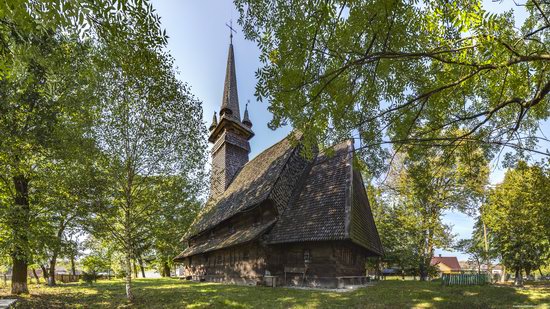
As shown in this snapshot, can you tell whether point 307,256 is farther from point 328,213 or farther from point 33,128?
point 33,128

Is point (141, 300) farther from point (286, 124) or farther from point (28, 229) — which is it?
point (286, 124)

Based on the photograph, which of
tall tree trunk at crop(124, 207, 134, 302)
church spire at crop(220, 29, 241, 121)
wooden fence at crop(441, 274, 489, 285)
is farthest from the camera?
church spire at crop(220, 29, 241, 121)

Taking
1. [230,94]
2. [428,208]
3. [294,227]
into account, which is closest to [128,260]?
[294,227]

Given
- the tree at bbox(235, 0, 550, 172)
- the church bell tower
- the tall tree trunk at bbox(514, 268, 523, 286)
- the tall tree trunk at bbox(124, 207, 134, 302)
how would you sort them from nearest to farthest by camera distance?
the tree at bbox(235, 0, 550, 172)
the tall tree trunk at bbox(124, 207, 134, 302)
the tall tree trunk at bbox(514, 268, 523, 286)
the church bell tower

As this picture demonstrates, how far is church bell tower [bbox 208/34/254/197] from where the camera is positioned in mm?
28625

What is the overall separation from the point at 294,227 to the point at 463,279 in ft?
33.1

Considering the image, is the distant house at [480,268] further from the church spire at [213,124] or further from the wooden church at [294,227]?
the church spire at [213,124]

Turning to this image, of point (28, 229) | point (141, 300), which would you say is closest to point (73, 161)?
point (28, 229)

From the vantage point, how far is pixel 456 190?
918 inches

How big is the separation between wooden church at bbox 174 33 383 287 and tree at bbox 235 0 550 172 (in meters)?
5.42

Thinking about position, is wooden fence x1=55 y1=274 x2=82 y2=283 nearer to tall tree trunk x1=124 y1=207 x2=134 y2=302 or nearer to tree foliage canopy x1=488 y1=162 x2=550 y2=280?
tall tree trunk x1=124 y1=207 x2=134 y2=302

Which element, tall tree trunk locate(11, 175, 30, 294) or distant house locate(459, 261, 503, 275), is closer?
tall tree trunk locate(11, 175, 30, 294)

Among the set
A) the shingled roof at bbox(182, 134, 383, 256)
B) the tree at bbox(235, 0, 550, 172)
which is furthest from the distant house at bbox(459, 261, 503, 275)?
the tree at bbox(235, 0, 550, 172)

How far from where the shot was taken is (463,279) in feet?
51.3
